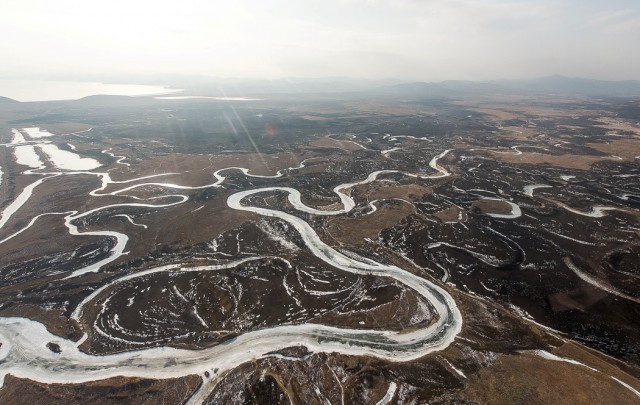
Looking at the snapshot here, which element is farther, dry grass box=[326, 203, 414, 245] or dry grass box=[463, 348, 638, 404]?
dry grass box=[326, 203, 414, 245]

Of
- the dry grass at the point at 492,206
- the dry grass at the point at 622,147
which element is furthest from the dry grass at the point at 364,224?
the dry grass at the point at 622,147

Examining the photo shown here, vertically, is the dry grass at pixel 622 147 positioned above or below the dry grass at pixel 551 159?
above

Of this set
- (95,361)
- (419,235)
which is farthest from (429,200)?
(95,361)

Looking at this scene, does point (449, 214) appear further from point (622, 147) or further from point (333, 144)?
point (622, 147)

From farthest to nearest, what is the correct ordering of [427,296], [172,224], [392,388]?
[172,224] → [427,296] → [392,388]

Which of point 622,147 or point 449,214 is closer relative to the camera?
point 449,214

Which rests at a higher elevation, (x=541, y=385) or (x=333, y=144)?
(x=333, y=144)

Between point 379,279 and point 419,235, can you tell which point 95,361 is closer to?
point 379,279

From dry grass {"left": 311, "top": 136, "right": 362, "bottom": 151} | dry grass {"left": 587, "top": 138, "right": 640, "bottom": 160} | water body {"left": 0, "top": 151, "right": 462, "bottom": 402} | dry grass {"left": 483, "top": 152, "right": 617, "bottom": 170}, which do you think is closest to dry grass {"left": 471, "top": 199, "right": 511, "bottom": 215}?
Answer: water body {"left": 0, "top": 151, "right": 462, "bottom": 402}

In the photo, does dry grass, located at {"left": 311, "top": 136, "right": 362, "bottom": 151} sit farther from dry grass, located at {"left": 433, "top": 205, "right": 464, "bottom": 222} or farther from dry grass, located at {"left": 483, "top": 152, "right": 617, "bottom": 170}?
dry grass, located at {"left": 433, "top": 205, "right": 464, "bottom": 222}

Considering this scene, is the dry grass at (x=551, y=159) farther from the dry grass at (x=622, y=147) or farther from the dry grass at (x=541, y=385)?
the dry grass at (x=541, y=385)

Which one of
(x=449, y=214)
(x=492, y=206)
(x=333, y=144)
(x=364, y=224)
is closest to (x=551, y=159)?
(x=492, y=206)
